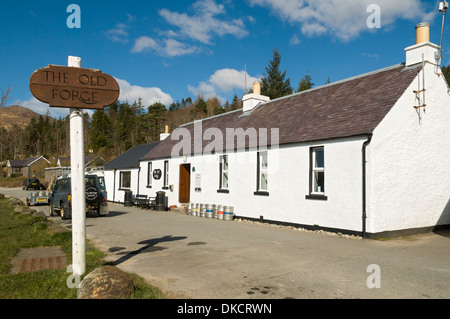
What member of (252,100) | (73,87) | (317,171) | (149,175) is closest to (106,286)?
(73,87)

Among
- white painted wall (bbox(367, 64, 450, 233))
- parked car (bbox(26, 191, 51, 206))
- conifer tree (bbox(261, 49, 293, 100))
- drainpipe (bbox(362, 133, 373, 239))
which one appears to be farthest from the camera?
conifer tree (bbox(261, 49, 293, 100))

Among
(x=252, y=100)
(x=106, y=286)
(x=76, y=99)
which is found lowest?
(x=106, y=286)

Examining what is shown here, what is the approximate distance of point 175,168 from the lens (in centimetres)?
2086

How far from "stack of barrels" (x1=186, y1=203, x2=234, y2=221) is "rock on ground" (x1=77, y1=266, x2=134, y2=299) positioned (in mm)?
11244

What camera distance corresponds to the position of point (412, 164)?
11734 mm

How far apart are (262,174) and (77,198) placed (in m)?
9.75

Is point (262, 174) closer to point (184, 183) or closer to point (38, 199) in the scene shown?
point (184, 183)

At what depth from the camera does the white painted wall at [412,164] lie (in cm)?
1074

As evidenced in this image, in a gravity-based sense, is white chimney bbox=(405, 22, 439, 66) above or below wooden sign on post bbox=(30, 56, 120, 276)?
above

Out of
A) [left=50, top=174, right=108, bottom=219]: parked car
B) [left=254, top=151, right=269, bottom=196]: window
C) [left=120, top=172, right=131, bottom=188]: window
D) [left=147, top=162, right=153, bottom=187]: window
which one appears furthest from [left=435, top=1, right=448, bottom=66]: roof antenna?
[left=120, top=172, right=131, bottom=188]: window

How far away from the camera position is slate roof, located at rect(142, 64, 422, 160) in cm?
1155

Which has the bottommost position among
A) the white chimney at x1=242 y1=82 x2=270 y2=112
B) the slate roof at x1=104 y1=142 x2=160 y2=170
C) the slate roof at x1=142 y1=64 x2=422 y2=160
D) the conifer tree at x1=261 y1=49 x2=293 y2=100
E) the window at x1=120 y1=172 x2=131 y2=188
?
the window at x1=120 y1=172 x2=131 y2=188

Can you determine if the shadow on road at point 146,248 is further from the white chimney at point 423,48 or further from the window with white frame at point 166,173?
the window with white frame at point 166,173

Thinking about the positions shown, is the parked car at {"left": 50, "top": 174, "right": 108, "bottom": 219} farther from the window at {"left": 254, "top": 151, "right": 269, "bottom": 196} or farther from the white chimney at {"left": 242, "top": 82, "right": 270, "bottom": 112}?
the white chimney at {"left": 242, "top": 82, "right": 270, "bottom": 112}
